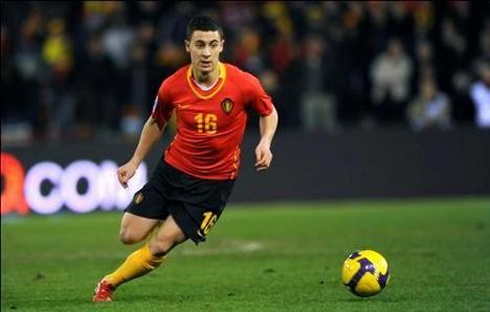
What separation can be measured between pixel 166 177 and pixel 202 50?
3.81 feet

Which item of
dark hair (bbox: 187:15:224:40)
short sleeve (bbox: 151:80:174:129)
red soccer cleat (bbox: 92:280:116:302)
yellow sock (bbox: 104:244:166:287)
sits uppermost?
dark hair (bbox: 187:15:224:40)

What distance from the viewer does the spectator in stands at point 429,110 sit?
21.0 metres

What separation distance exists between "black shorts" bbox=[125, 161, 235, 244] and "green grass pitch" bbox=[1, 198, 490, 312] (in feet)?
2.23

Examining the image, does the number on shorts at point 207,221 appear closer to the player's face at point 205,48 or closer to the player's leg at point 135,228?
the player's leg at point 135,228

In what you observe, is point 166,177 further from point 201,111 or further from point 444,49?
point 444,49

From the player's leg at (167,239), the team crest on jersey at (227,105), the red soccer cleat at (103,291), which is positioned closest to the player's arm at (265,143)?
the team crest on jersey at (227,105)

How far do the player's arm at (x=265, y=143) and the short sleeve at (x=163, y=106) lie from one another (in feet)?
2.67

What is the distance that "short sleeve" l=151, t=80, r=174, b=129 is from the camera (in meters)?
9.55

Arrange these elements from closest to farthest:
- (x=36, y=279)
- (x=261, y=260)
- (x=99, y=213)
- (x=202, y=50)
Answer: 1. (x=202, y=50)
2. (x=36, y=279)
3. (x=261, y=260)
4. (x=99, y=213)

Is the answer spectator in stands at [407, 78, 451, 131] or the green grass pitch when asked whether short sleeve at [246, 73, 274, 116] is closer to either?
the green grass pitch

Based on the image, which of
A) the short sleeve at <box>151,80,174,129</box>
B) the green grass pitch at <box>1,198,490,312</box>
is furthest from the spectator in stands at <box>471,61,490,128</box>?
the short sleeve at <box>151,80,174,129</box>

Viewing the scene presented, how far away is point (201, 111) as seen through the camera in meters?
9.44

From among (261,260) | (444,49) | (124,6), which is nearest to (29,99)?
(124,6)

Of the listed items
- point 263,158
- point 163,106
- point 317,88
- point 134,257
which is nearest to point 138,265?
point 134,257
